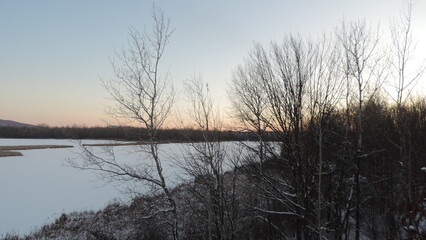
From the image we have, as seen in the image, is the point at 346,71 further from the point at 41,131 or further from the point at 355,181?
the point at 41,131

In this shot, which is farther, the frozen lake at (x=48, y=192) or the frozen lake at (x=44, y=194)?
the frozen lake at (x=44, y=194)

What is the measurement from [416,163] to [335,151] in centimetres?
607

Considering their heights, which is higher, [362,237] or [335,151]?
[335,151]

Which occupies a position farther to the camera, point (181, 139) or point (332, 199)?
point (332, 199)

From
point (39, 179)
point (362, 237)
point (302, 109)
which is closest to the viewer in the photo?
point (302, 109)

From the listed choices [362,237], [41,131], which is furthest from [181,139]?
[41,131]

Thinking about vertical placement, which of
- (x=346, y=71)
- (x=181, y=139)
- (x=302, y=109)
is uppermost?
(x=346, y=71)

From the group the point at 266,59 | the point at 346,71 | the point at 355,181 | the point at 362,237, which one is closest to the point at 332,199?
the point at 355,181

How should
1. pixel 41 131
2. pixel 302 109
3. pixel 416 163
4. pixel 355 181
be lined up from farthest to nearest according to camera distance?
pixel 41 131, pixel 416 163, pixel 355 181, pixel 302 109

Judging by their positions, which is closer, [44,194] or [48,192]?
[44,194]

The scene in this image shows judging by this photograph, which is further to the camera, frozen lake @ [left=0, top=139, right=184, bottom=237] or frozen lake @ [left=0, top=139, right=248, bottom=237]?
frozen lake @ [left=0, top=139, right=184, bottom=237]

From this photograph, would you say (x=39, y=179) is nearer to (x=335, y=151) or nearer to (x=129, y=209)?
(x=129, y=209)

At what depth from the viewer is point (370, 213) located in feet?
43.7

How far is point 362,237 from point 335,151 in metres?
4.14
